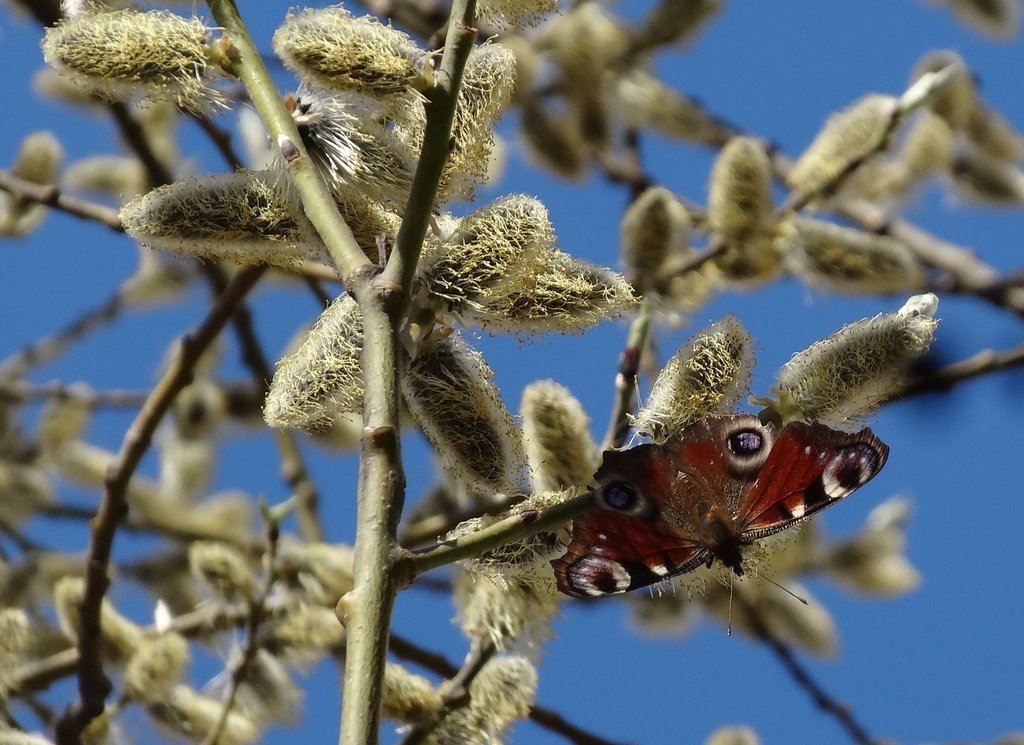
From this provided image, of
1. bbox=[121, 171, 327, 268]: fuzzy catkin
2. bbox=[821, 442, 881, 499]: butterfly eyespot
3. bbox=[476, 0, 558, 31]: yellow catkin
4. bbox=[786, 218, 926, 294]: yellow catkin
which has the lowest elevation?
bbox=[821, 442, 881, 499]: butterfly eyespot

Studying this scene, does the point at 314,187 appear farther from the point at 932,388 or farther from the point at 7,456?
the point at 7,456

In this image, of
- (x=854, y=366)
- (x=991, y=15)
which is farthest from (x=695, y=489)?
(x=991, y=15)

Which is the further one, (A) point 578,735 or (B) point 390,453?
(A) point 578,735

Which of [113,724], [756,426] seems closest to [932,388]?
[756,426]

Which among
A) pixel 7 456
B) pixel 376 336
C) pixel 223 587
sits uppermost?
pixel 7 456

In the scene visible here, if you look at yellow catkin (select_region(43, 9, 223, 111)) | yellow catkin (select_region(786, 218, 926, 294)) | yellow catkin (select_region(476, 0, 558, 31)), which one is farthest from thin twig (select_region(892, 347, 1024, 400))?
yellow catkin (select_region(43, 9, 223, 111))

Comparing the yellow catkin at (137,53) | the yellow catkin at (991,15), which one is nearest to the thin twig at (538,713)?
the yellow catkin at (137,53)

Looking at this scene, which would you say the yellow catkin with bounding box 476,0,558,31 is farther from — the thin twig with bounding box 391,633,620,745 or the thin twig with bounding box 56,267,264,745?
the thin twig with bounding box 391,633,620,745
